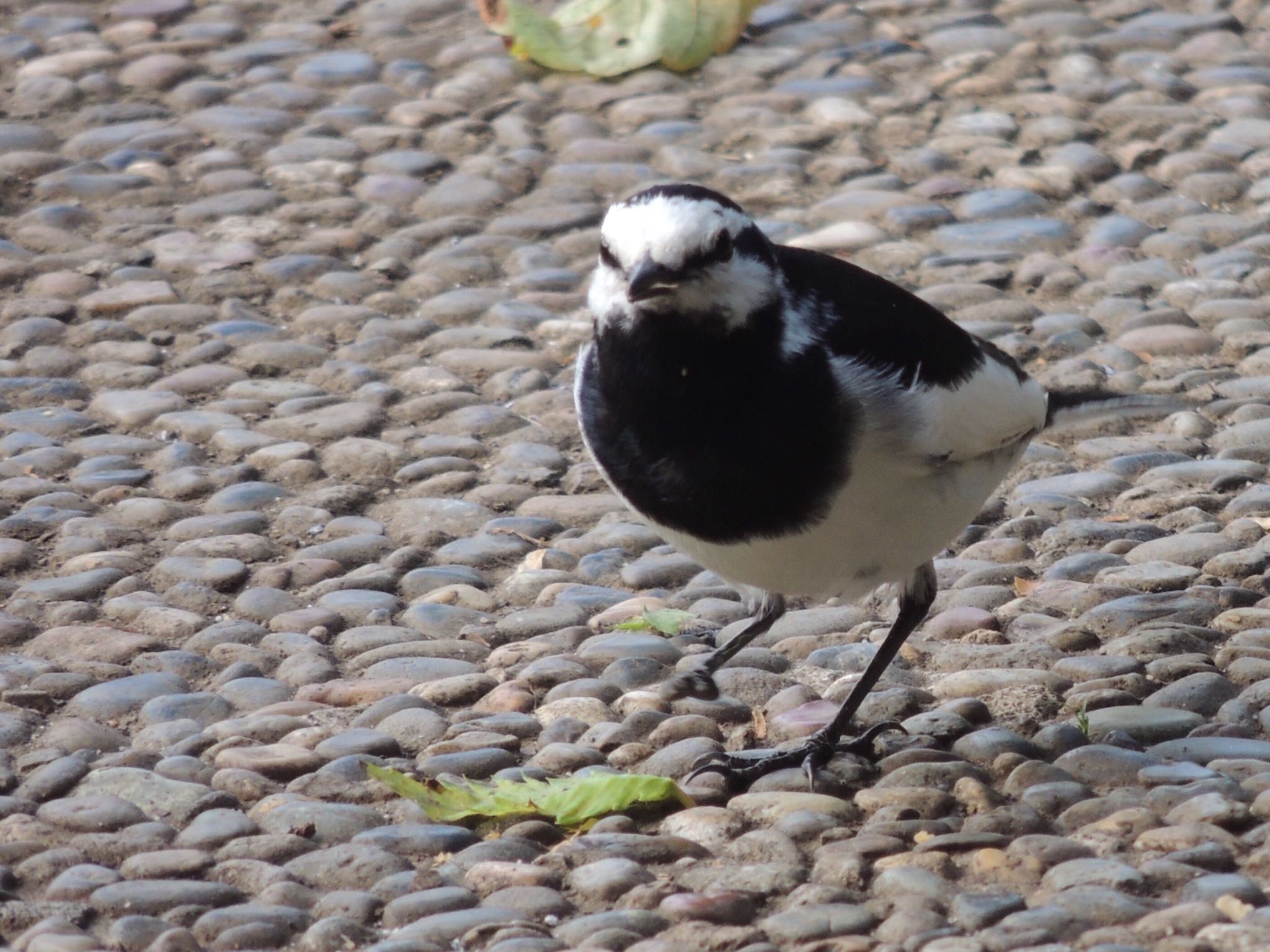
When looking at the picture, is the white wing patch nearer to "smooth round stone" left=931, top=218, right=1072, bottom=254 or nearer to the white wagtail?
the white wagtail

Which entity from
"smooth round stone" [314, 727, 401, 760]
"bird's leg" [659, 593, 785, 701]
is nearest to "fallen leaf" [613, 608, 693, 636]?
"bird's leg" [659, 593, 785, 701]

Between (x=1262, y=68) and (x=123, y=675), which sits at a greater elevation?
(x=1262, y=68)

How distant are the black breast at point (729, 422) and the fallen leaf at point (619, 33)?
5.00 m

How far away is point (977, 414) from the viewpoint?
4.50 meters

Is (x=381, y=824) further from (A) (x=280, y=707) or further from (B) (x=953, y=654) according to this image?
(B) (x=953, y=654)

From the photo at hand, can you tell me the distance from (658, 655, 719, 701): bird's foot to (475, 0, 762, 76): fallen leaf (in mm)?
4663

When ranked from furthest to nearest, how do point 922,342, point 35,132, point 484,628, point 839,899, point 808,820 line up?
point 35,132, point 484,628, point 922,342, point 808,820, point 839,899

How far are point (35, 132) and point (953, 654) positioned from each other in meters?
5.36

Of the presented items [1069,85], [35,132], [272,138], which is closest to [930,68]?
[1069,85]

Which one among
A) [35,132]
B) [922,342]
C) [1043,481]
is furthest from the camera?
[35,132]

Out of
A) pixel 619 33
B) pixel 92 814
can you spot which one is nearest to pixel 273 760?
pixel 92 814

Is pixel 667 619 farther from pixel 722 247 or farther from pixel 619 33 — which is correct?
pixel 619 33

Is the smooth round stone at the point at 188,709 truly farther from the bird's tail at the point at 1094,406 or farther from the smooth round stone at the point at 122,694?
the bird's tail at the point at 1094,406

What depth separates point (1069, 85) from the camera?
8430 millimetres
